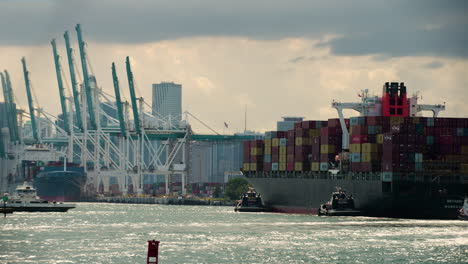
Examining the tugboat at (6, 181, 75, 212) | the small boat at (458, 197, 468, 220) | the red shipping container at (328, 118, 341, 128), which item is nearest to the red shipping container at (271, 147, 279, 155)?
the red shipping container at (328, 118, 341, 128)

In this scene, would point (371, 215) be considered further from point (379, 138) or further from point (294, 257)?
point (294, 257)

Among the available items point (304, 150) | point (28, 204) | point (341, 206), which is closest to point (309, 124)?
point (304, 150)

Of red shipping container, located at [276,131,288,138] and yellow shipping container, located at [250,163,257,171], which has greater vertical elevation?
red shipping container, located at [276,131,288,138]

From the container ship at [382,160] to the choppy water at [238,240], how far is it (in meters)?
2.89

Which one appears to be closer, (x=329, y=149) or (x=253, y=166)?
(x=329, y=149)

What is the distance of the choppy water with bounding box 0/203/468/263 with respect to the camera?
79188mm

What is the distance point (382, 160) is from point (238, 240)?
35.6 metres

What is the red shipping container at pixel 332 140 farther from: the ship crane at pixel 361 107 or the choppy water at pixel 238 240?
the choppy water at pixel 238 240

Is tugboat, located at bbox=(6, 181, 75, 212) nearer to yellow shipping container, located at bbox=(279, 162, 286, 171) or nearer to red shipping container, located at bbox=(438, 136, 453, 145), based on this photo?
yellow shipping container, located at bbox=(279, 162, 286, 171)

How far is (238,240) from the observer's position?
3661 inches

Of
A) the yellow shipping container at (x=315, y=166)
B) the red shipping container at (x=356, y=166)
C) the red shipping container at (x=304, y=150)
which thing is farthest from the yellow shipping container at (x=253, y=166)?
the red shipping container at (x=356, y=166)

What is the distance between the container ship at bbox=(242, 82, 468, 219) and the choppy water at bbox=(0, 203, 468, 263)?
→ 9.49 feet

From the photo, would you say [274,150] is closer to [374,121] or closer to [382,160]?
[374,121]

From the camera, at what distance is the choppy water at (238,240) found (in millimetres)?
79188
